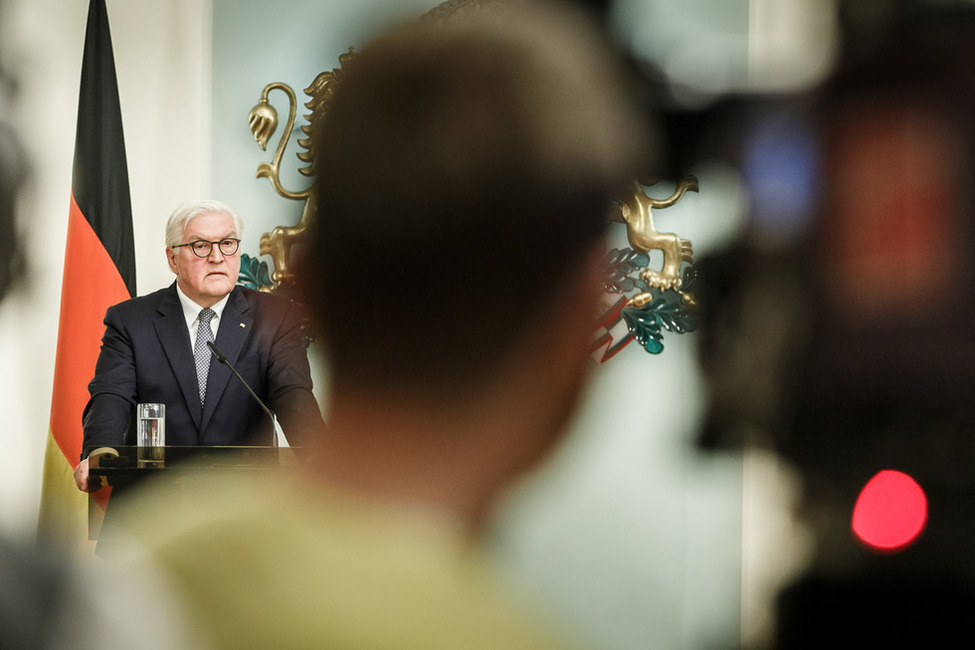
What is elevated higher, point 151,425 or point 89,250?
point 89,250

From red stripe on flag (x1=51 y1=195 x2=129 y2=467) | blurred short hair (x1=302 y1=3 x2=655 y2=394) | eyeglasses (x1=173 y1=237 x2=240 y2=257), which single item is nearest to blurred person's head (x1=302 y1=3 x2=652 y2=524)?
blurred short hair (x1=302 y1=3 x2=655 y2=394)

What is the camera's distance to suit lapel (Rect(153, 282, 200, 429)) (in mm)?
2797

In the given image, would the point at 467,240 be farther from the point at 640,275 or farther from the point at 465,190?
the point at 640,275

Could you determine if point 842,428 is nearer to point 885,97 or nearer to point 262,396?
point 885,97

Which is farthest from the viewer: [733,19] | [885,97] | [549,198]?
[733,19]

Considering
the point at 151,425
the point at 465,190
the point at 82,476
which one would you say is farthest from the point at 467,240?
the point at 151,425

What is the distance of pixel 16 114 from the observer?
0.61 metres

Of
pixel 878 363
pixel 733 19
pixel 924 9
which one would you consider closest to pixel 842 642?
pixel 878 363

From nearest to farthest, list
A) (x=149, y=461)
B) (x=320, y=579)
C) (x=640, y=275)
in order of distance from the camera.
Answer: (x=320, y=579) → (x=149, y=461) → (x=640, y=275)

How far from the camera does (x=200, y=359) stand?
2.85 metres

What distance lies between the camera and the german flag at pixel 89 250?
3479 mm

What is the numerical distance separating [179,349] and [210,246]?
0.32 m

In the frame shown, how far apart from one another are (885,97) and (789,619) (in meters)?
0.35

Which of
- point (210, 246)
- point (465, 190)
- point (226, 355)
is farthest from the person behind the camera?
point (210, 246)
